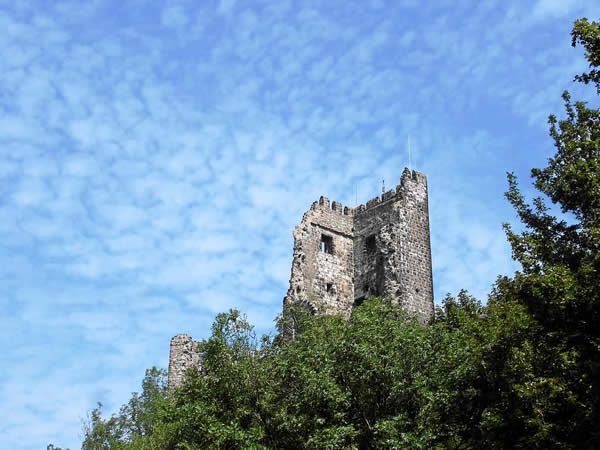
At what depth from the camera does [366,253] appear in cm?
3083

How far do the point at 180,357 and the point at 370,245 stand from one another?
396 inches

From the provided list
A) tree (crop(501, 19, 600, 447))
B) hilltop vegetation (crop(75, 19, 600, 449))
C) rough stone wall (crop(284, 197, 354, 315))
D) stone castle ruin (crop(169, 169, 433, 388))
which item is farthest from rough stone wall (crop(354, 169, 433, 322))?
tree (crop(501, 19, 600, 447))

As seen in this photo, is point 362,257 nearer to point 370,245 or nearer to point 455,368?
point 370,245

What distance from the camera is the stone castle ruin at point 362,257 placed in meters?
27.8

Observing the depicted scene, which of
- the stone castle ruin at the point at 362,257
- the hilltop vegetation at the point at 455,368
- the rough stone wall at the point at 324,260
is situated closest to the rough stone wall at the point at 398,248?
the stone castle ruin at the point at 362,257

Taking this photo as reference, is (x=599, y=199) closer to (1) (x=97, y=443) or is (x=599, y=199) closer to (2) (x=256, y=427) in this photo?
(2) (x=256, y=427)

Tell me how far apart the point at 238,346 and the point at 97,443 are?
1744 cm

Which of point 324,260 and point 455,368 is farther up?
point 324,260

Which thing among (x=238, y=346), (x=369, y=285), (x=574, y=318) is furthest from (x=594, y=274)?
(x=369, y=285)

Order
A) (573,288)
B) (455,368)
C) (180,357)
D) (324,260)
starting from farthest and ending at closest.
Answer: (180,357), (324,260), (455,368), (573,288)

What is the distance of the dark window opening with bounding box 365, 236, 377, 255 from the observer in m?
30.6

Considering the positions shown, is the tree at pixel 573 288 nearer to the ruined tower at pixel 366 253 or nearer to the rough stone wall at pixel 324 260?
the ruined tower at pixel 366 253

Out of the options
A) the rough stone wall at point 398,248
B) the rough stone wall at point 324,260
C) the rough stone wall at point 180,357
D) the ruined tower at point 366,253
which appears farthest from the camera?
the rough stone wall at point 180,357

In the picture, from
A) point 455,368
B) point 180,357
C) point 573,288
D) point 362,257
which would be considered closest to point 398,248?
point 362,257
